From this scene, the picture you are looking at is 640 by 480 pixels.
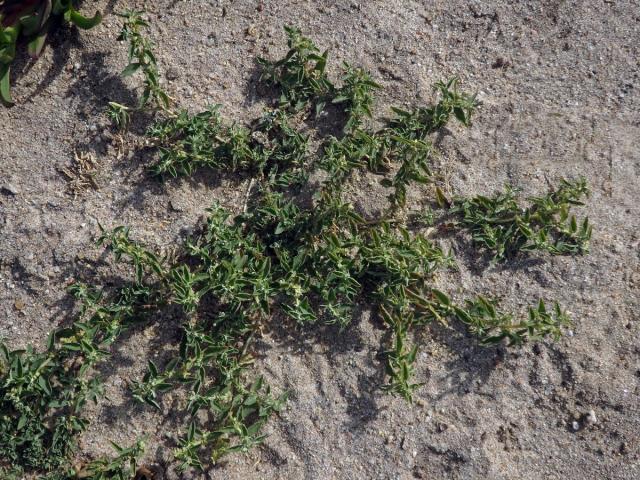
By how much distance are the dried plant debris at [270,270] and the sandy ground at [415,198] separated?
103 millimetres

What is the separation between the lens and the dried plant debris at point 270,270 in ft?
10.5

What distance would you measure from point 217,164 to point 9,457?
1.92 m

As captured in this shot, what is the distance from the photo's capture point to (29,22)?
330 cm

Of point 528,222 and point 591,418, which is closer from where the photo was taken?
point 591,418

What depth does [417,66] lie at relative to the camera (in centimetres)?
351

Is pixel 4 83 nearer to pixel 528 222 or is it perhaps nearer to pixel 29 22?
pixel 29 22

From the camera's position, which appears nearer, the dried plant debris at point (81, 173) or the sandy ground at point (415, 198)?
the sandy ground at point (415, 198)

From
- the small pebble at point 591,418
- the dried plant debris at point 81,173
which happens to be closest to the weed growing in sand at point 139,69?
the dried plant debris at point 81,173

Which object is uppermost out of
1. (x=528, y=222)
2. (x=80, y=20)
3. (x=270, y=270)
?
(x=80, y=20)

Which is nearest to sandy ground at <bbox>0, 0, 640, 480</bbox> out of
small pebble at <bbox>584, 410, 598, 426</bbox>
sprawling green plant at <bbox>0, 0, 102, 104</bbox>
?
small pebble at <bbox>584, 410, 598, 426</bbox>

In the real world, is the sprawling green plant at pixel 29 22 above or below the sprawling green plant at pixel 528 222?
above

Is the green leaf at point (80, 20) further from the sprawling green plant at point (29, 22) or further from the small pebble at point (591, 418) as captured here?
the small pebble at point (591, 418)

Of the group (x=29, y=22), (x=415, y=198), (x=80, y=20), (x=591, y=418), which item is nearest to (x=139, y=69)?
(x=80, y=20)

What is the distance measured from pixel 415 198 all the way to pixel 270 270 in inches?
36.3
